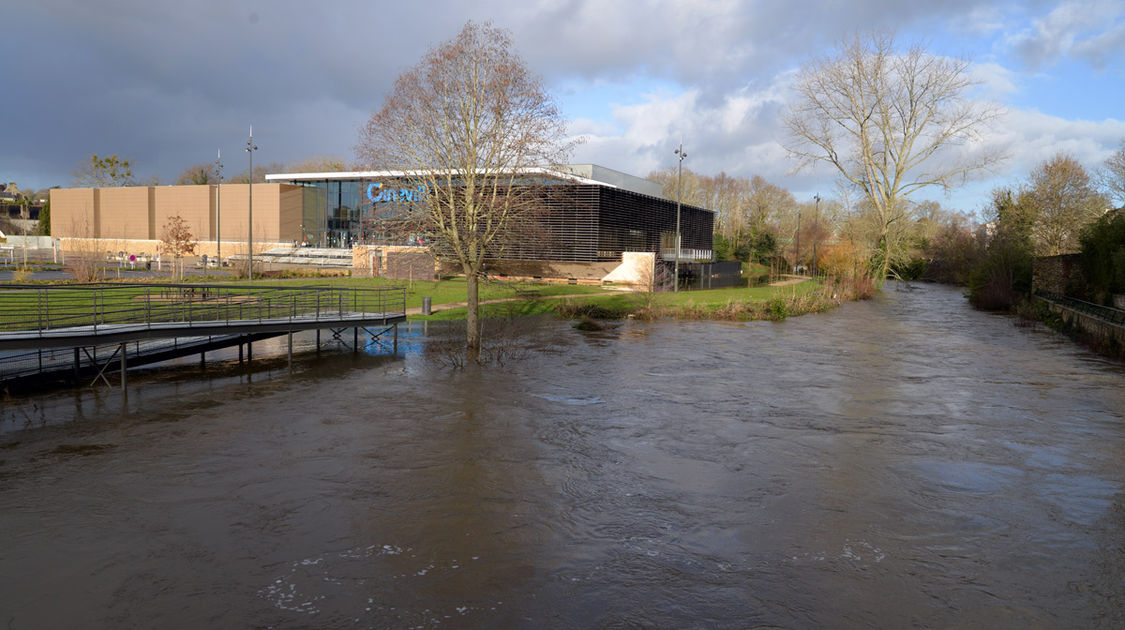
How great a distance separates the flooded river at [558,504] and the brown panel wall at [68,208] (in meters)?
83.7

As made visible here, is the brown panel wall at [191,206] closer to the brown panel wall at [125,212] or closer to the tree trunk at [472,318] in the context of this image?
the brown panel wall at [125,212]

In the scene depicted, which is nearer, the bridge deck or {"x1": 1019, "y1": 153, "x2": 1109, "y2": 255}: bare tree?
the bridge deck

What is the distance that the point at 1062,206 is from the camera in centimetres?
5278

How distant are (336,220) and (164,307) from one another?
56803 millimetres

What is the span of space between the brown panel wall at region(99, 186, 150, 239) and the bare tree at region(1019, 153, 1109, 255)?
8878 cm

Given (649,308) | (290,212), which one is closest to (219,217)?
(290,212)

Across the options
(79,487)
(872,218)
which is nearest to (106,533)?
(79,487)

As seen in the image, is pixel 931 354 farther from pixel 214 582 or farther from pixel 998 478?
pixel 214 582

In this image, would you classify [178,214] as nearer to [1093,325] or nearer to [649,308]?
[649,308]

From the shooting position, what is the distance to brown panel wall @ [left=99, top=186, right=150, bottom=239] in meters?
83.9

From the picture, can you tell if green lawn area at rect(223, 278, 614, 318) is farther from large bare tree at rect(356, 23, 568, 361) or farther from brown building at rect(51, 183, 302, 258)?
brown building at rect(51, 183, 302, 258)

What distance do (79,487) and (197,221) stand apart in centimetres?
7777

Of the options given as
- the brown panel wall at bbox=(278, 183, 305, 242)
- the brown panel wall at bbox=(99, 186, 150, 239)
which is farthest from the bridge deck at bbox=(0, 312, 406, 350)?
the brown panel wall at bbox=(99, 186, 150, 239)

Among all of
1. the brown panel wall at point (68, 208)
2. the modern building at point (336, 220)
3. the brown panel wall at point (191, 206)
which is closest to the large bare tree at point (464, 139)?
the modern building at point (336, 220)
